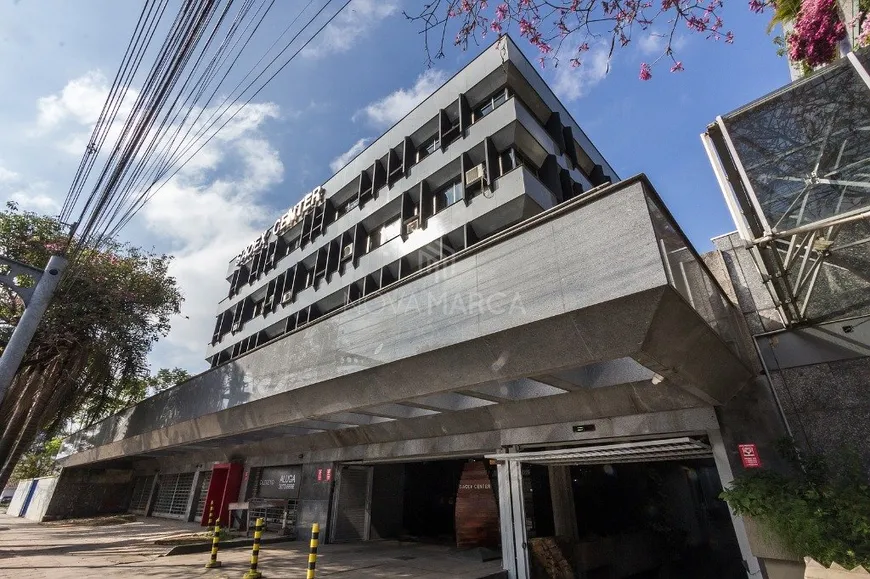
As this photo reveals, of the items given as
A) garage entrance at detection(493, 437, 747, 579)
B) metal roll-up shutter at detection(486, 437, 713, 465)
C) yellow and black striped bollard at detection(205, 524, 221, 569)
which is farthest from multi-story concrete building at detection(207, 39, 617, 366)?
garage entrance at detection(493, 437, 747, 579)

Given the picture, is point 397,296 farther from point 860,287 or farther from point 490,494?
point 860,287

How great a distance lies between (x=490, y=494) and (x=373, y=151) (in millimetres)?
18664

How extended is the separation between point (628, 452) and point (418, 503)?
1011 centimetres

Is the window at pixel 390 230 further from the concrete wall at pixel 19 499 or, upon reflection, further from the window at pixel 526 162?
the concrete wall at pixel 19 499

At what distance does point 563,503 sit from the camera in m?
11.0

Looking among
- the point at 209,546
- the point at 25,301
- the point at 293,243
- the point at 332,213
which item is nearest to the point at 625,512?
the point at 209,546

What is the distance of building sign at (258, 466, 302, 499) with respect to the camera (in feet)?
47.6

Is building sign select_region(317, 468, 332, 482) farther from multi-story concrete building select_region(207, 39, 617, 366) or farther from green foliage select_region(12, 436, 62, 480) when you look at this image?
green foliage select_region(12, 436, 62, 480)

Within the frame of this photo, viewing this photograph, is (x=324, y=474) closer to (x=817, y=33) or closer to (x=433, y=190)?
(x=433, y=190)

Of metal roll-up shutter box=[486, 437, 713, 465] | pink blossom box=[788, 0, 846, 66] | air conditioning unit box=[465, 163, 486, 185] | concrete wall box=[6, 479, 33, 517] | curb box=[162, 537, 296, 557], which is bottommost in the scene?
curb box=[162, 537, 296, 557]

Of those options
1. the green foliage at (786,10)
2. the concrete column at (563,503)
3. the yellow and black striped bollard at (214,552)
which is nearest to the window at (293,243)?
the yellow and black striped bollard at (214,552)

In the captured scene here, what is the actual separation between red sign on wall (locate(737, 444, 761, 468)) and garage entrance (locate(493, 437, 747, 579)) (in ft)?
2.20

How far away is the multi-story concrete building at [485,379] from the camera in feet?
18.8

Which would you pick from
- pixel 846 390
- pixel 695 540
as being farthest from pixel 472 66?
pixel 695 540
